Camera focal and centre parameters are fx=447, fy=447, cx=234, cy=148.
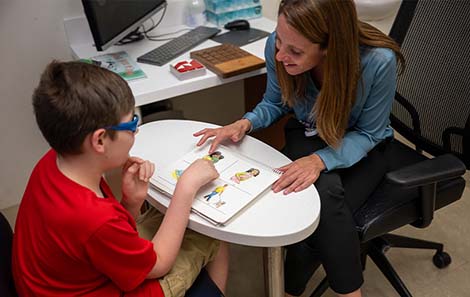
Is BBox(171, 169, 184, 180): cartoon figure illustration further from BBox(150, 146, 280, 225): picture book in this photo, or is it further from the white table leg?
the white table leg

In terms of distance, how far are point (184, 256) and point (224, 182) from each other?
0.65 ft

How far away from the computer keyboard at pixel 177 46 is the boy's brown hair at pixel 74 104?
2.59ft

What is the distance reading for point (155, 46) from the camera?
1.78 meters

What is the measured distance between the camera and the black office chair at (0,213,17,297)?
0.87 metres

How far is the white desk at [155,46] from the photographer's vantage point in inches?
56.7

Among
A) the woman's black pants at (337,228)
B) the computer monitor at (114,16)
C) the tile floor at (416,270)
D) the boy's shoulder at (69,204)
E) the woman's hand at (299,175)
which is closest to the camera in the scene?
the boy's shoulder at (69,204)

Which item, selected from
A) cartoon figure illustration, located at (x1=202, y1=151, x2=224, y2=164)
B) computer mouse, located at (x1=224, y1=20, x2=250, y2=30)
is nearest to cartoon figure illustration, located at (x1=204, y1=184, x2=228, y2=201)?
cartoon figure illustration, located at (x1=202, y1=151, x2=224, y2=164)

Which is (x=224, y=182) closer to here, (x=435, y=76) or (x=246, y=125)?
(x=246, y=125)

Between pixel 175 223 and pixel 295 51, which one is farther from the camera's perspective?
pixel 295 51

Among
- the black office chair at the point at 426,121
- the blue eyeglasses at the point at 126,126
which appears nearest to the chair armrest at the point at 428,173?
the black office chair at the point at 426,121

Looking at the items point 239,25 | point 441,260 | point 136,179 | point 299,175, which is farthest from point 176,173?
point 441,260

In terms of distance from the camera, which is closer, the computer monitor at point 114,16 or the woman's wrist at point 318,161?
the woman's wrist at point 318,161

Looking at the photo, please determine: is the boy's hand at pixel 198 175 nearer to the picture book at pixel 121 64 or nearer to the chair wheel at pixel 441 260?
the picture book at pixel 121 64

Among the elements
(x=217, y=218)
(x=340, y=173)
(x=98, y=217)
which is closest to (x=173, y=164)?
(x=217, y=218)
